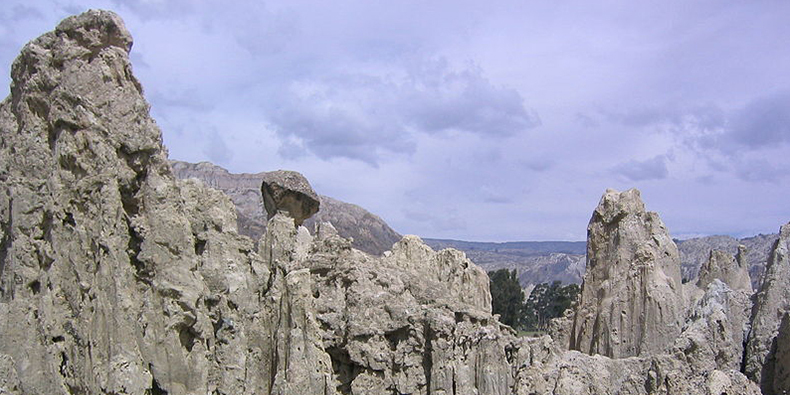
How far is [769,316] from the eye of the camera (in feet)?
67.0

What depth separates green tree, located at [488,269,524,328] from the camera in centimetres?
6469

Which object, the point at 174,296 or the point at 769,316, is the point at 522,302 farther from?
the point at 174,296

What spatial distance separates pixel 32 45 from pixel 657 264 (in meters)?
16.2

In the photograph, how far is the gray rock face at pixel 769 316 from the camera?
770 inches

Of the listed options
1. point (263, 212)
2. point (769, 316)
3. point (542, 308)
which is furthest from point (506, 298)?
point (769, 316)

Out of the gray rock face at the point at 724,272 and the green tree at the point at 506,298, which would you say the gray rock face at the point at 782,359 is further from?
the green tree at the point at 506,298

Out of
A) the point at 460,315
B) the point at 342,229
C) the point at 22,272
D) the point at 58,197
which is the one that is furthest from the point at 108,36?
the point at 342,229

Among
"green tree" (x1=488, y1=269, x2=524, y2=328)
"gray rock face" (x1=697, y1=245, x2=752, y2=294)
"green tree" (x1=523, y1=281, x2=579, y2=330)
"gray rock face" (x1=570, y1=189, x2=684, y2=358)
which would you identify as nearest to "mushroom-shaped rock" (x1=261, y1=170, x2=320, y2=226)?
"gray rock face" (x1=570, y1=189, x2=684, y2=358)

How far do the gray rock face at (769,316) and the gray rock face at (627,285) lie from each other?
188cm

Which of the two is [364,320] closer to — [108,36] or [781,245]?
[108,36]

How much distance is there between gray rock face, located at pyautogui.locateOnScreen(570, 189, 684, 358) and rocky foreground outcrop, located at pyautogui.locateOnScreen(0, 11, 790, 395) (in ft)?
7.76

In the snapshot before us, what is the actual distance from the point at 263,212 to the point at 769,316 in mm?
63876

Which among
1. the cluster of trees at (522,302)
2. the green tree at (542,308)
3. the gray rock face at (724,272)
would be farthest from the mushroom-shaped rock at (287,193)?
the green tree at (542,308)

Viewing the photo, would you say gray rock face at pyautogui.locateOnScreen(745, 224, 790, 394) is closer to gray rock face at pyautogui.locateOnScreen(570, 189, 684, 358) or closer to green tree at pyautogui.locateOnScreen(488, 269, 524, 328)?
gray rock face at pyautogui.locateOnScreen(570, 189, 684, 358)
